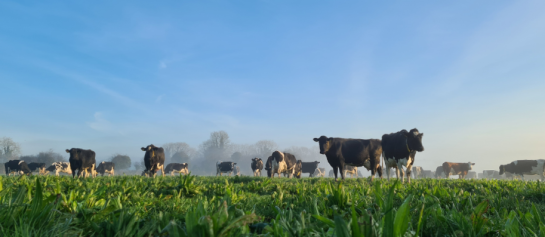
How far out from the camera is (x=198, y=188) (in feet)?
17.5

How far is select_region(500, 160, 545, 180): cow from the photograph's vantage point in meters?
Answer: 35.4

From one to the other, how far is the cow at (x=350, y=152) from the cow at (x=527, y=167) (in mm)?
35015

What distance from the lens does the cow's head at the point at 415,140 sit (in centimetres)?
1206

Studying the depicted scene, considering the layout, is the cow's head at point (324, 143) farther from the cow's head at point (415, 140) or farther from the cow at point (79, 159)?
the cow at point (79, 159)

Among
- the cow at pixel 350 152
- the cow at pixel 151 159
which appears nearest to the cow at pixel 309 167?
the cow at pixel 151 159

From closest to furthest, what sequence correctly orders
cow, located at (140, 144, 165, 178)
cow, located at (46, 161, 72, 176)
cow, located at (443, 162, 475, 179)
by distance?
1. cow, located at (140, 144, 165, 178)
2. cow, located at (46, 161, 72, 176)
3. cow, located at (443, 162, 475, 179)

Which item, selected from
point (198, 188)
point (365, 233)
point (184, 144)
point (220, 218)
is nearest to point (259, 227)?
point (220, 218)

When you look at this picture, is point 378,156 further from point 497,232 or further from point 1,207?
point 1,207

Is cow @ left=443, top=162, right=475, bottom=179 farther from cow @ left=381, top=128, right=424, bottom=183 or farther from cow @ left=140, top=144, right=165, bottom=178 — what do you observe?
cow @ left=140, top=144, right=165, bottom=178

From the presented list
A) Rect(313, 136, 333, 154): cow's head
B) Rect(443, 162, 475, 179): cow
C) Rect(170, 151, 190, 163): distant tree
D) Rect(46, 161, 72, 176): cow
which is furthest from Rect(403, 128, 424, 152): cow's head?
Rect(170, 151, 190, 163): distant tree

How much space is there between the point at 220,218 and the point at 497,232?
2.29m

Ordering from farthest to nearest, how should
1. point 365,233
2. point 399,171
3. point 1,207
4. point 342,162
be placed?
point 342,162 → point 399,171 → point 1,207 → point 365,233

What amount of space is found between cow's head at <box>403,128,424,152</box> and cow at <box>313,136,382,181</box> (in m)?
2.96

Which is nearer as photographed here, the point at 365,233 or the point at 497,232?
the point at 365,233
